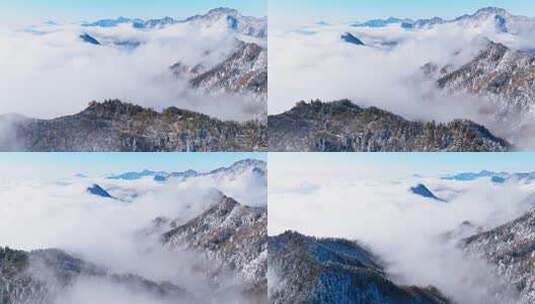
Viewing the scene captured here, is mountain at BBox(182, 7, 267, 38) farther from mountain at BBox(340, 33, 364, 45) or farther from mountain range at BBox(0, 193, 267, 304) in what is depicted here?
mountain range at BBox(0, 193, 267, 304)

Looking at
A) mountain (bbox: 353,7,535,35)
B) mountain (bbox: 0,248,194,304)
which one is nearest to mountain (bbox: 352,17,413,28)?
mountain (bbox: 353,7,535,35)

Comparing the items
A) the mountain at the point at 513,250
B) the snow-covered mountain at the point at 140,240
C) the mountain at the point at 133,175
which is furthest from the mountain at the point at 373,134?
the mountain at the point at 133,175

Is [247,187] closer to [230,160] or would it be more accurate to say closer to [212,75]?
[230,160]

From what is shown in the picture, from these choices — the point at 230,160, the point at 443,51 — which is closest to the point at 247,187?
the point at 230,160

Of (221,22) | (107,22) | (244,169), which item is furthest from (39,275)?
(221,22)

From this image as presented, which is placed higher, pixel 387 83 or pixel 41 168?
pixel 387 83

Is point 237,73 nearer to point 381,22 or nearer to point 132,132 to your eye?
point 132,132

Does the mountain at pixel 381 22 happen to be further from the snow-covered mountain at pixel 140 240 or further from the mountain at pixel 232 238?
the mountain at pixel 232 238

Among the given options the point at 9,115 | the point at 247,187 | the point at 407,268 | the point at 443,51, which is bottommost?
the point at 407,268
